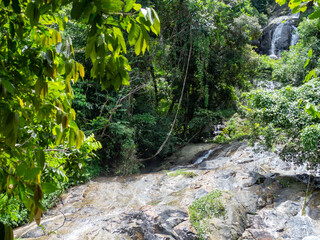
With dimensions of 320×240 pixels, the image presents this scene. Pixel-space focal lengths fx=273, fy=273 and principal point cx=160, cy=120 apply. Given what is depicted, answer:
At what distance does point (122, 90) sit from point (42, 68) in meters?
6.90

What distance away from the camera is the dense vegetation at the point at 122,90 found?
3.59 ft

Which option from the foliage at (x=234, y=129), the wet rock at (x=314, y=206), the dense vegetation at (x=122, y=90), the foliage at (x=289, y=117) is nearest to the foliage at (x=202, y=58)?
the dense vegetation at (x=122, y=90)

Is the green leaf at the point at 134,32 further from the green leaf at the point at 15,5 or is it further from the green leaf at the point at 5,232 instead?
the green leaf at the point at 5,232

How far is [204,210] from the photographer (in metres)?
5.08

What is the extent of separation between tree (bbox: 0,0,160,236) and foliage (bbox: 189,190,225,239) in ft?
11.9

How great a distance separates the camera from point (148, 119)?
9109mm

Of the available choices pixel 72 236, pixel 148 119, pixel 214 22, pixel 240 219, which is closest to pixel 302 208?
pixel 240 219

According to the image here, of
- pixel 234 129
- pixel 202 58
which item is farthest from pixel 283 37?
pixel 202 58

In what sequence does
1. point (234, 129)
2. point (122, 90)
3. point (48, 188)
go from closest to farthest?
point (48, 188), point (122, 90), point (234, 129)

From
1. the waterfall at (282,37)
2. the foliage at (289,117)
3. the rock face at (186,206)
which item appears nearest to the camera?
the rock face at (186,206)

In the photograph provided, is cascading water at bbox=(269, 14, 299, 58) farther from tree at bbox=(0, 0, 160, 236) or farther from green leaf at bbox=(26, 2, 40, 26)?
green leaf at bbox=(26, 2, 40, 26)

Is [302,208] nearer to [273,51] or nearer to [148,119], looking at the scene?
[148,119]

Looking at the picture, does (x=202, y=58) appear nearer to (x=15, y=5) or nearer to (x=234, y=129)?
(x=234, y=129)

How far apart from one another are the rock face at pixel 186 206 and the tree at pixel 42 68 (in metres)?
2.53
